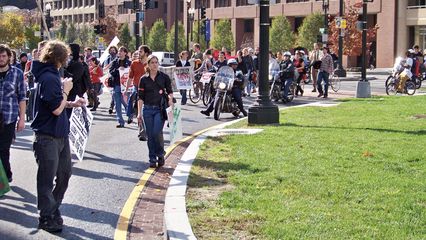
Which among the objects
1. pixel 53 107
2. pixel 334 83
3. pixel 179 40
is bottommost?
pixel 334 83

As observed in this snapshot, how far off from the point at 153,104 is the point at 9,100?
2482 mm

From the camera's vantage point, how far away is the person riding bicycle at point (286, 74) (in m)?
22.8

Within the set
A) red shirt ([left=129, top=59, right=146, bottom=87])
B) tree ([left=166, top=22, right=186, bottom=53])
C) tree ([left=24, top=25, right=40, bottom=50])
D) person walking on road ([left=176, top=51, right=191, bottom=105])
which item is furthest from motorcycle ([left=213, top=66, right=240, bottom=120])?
tree ([left=24, top=25, right=40, bottom=50])

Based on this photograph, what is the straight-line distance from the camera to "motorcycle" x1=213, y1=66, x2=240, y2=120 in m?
17.5

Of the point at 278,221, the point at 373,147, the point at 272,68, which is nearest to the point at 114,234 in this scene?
the point at 278,221

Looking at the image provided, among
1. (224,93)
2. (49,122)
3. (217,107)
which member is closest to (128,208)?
(49,122)

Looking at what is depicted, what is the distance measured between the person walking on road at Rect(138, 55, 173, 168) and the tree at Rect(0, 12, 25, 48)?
69.3 m

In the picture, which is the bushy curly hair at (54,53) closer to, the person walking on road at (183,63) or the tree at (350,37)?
the person walking on road at (183,63)

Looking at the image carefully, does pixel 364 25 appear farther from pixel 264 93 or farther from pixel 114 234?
pixel 114 234

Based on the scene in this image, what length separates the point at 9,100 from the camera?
29.7ft

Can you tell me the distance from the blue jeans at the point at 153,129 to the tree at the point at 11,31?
227 feet

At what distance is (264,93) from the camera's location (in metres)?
16.0

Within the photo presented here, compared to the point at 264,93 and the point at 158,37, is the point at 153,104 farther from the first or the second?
the point at 158,37

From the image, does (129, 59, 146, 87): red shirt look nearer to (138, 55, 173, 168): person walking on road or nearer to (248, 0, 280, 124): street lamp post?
(248, 0, 280, 124): street lamp post
